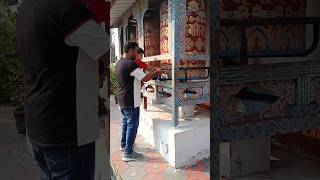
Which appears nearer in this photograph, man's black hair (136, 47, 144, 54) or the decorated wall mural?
the decorated wall mural

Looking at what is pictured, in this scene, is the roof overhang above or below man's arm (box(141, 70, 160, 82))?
above

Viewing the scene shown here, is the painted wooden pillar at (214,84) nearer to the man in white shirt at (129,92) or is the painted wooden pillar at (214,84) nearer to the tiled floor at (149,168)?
the man in white shirt at (129,92)

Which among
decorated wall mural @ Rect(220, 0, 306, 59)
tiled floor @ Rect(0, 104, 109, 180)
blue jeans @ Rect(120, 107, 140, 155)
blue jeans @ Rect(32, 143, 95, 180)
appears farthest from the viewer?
blue jeans @ Rect(120, 107, 140, 155)

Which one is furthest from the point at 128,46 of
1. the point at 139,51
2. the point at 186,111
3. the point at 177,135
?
the point at 177,135

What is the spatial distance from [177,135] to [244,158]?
1.79ft

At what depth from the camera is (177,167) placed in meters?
3.36

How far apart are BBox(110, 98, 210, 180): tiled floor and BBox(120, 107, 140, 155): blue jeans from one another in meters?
0.06

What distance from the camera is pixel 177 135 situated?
3045mm

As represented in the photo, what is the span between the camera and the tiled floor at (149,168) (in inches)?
128

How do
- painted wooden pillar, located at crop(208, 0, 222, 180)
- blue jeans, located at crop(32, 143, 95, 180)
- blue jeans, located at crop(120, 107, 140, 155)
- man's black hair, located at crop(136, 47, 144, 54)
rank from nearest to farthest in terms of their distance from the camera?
painted wooden pillar, located at crop(208, 0, 222, 180), blue jeans, located at crop(32, 143, 95, 180), man's black hair, located at crop(136, 47, 144, 54), blue jeans, located at crop(120, 107, 140, 155)

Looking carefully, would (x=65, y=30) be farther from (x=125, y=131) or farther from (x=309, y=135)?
(x=309, y=135)

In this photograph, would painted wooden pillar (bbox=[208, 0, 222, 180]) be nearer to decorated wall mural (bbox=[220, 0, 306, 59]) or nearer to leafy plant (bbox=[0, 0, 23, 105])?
decorated wall mural (bbox=[220, 0, 306, 59])

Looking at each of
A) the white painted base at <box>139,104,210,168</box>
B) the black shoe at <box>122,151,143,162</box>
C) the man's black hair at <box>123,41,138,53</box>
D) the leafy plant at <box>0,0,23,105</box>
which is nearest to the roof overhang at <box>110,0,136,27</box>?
the man's black hair at <box>123,41,138,53</box>

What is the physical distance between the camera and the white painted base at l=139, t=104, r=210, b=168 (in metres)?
2.97
